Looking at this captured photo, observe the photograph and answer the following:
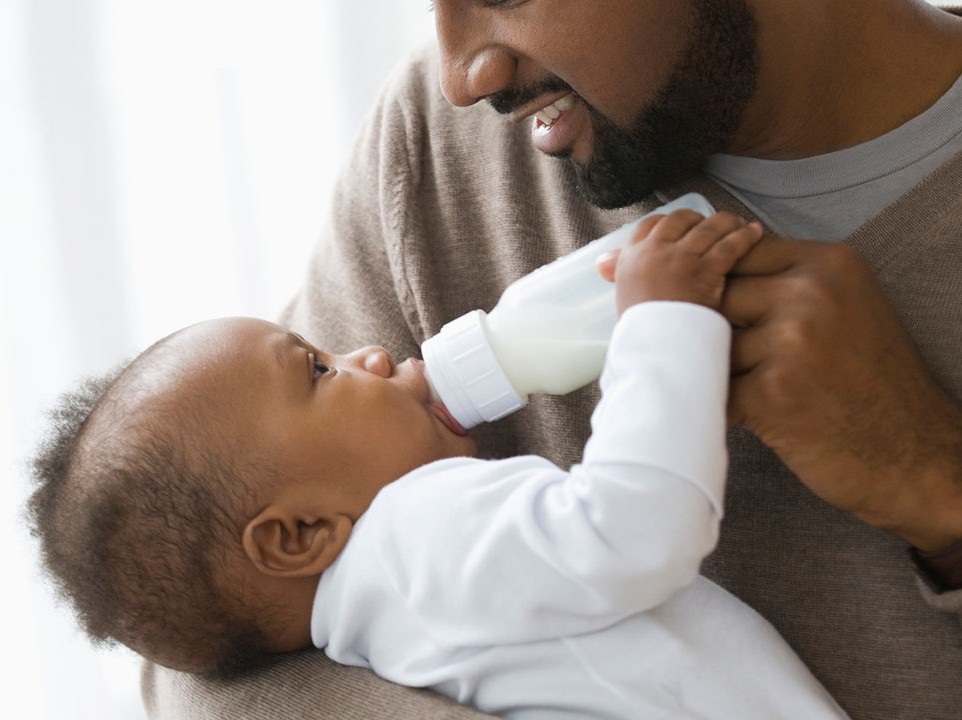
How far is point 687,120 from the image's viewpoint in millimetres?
1282

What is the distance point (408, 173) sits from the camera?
147 centimetres

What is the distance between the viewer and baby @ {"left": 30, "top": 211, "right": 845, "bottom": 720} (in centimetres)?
91

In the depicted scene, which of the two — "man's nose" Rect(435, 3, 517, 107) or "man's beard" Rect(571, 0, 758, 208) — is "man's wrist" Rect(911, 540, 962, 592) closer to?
"man's beard" Rect(571, 0, 758, 208)

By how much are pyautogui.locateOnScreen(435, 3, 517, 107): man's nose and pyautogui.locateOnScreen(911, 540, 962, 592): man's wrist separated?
66 cm

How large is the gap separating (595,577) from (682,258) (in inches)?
11.0

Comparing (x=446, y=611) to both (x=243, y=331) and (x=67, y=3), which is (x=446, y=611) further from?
(x=67, y=3)

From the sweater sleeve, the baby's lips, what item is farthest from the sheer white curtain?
the sweater sleeve

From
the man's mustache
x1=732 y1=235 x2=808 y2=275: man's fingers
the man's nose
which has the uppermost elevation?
the man's nose

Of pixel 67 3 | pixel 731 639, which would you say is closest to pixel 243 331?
pixel 731 639

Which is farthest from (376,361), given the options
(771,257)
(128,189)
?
(128,189)

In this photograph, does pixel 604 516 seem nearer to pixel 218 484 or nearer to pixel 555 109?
pixel 218 484

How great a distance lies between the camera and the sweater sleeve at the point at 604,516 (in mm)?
890

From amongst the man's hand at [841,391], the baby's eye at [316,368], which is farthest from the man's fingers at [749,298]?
the baby's eye at [316,368]

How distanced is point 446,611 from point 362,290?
0.59 meters
